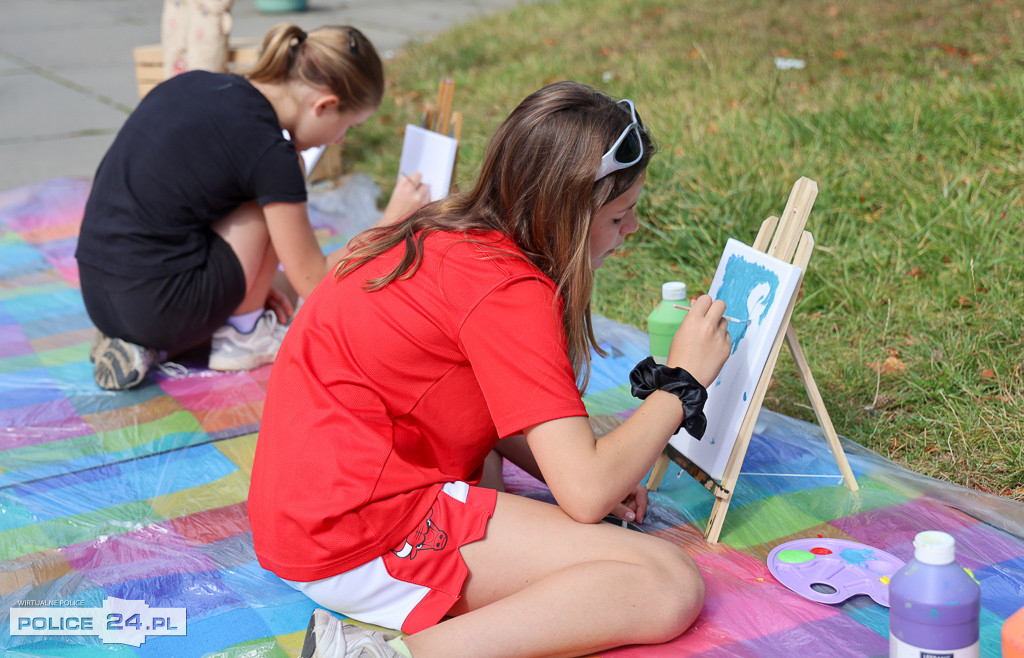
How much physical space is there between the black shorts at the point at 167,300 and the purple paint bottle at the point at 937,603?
2.26 m

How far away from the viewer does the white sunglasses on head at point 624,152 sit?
170 cm

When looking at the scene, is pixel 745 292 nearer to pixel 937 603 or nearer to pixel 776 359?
pixel 776 359

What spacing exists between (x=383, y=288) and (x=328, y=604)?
24.9 inches

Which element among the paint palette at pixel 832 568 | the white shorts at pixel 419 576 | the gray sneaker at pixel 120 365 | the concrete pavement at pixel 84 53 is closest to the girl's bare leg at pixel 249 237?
the gray sneaker at pixel 120 365

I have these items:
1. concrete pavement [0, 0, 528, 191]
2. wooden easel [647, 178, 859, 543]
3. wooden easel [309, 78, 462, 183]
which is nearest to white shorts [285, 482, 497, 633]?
wooden easel [647, 178, 859, 543]

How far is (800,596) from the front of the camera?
6.42 ft

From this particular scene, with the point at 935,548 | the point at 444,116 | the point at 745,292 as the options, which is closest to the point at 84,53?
the point at 444,116

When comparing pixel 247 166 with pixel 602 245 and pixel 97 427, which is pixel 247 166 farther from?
pixel 602 245

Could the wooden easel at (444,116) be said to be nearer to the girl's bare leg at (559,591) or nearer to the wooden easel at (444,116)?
the wooden easel at (444,116)

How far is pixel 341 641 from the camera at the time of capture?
62.5 inches

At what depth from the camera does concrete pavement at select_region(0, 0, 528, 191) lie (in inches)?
239

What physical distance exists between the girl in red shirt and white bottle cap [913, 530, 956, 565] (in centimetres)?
49

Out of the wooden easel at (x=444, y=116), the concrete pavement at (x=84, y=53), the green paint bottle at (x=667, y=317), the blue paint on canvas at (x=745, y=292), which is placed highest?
the wooden easel at (x=444, y=116)

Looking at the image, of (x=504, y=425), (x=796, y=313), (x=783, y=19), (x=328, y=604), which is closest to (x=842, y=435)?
(x=796, y=313)
